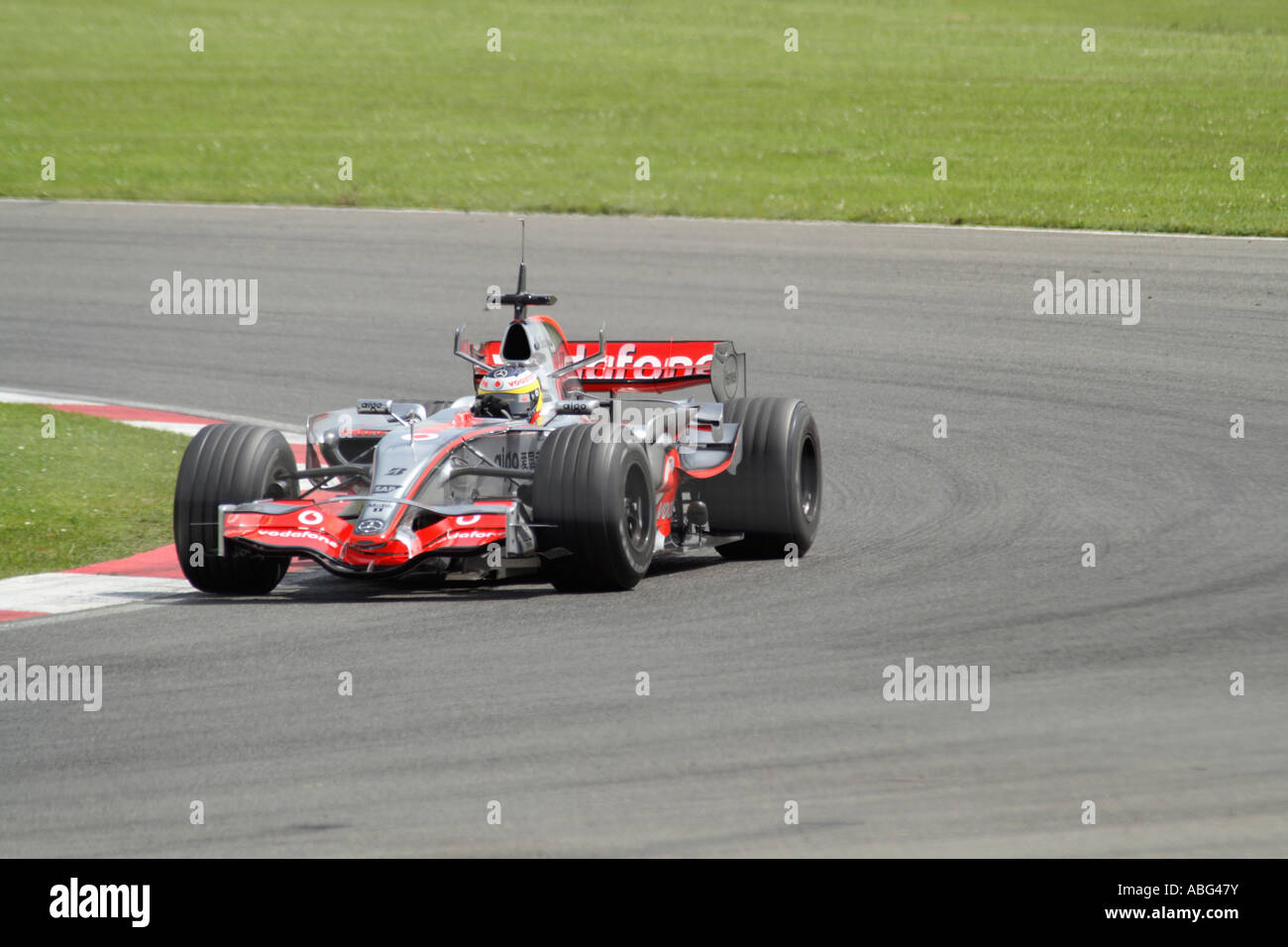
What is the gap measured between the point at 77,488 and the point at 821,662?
6.46m

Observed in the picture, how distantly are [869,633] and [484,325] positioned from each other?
442 inches

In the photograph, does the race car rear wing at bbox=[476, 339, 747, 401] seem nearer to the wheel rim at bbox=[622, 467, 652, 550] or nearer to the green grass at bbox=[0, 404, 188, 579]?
the wheel rim at bbox=[622, 467, 652, 550]

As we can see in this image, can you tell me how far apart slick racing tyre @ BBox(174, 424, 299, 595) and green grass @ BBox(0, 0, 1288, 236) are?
605 inches

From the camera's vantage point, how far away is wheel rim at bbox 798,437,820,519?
36.2 ft

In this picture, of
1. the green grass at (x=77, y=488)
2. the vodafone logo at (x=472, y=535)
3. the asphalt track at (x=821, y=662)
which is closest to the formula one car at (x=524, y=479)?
the vodafone logo at (x=472, y=535)

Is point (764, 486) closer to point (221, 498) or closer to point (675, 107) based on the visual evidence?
point (221, 498)


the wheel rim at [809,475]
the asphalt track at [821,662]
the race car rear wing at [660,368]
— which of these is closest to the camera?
the asphalt track at [821,662]

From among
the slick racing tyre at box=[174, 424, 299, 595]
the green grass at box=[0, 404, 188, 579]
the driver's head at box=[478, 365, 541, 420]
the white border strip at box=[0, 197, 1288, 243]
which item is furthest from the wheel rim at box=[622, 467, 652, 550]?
the white border strip at box=[0, 197, 1288, 243]

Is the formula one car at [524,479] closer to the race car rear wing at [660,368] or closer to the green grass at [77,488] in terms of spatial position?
the race car rear wing at [660,368]

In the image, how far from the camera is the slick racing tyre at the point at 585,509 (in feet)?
30.0

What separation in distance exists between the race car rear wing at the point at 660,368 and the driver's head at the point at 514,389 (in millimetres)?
755

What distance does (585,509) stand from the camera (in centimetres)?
914

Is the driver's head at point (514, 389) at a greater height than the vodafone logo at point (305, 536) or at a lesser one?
greater
